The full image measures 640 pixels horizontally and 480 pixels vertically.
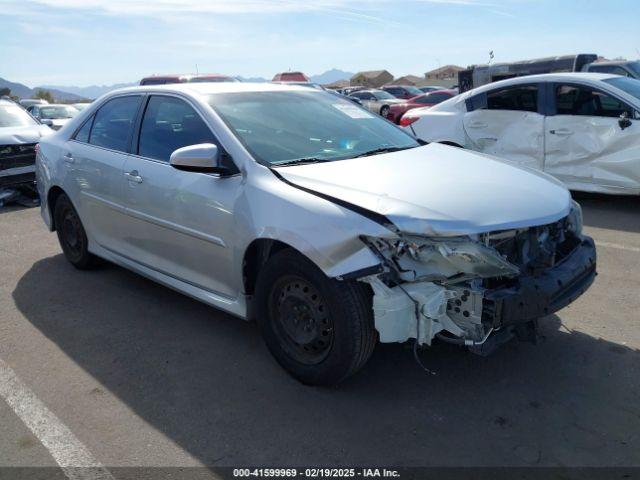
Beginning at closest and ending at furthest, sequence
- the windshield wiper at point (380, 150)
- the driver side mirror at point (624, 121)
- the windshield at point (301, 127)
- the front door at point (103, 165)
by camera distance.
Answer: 1. the windshield at point (301, 127)
2. the windshield wiper at point (380, 150)
3. the front door at point (103, 165)
4. the driver side mirror at point (624, 121)

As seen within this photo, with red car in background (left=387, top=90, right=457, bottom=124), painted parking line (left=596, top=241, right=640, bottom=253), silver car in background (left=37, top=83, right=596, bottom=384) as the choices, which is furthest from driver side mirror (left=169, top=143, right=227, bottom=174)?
red car in background (left=387, top=90, right=457, bottom=124)

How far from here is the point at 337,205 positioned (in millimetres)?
3004

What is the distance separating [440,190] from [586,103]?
198 inches

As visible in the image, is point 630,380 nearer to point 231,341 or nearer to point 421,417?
point 421,417

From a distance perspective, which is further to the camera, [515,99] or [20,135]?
[20,135]

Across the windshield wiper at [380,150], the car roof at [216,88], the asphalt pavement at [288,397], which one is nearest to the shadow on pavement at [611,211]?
the asphalt pavement at [288,397]

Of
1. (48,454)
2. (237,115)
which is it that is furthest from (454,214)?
(48,454)

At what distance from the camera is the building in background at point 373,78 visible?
211ft

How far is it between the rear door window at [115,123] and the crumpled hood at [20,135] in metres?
4.63

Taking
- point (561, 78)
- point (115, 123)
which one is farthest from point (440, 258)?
point (561, 78)

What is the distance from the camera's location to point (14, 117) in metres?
9.82

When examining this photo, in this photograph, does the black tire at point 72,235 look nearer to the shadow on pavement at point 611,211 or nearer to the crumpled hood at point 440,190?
the crumpled hood at point 440,190

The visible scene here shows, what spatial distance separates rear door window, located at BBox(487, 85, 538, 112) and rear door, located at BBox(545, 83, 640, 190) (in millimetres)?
285

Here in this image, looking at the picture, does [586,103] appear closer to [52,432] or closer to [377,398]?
[377,398]
